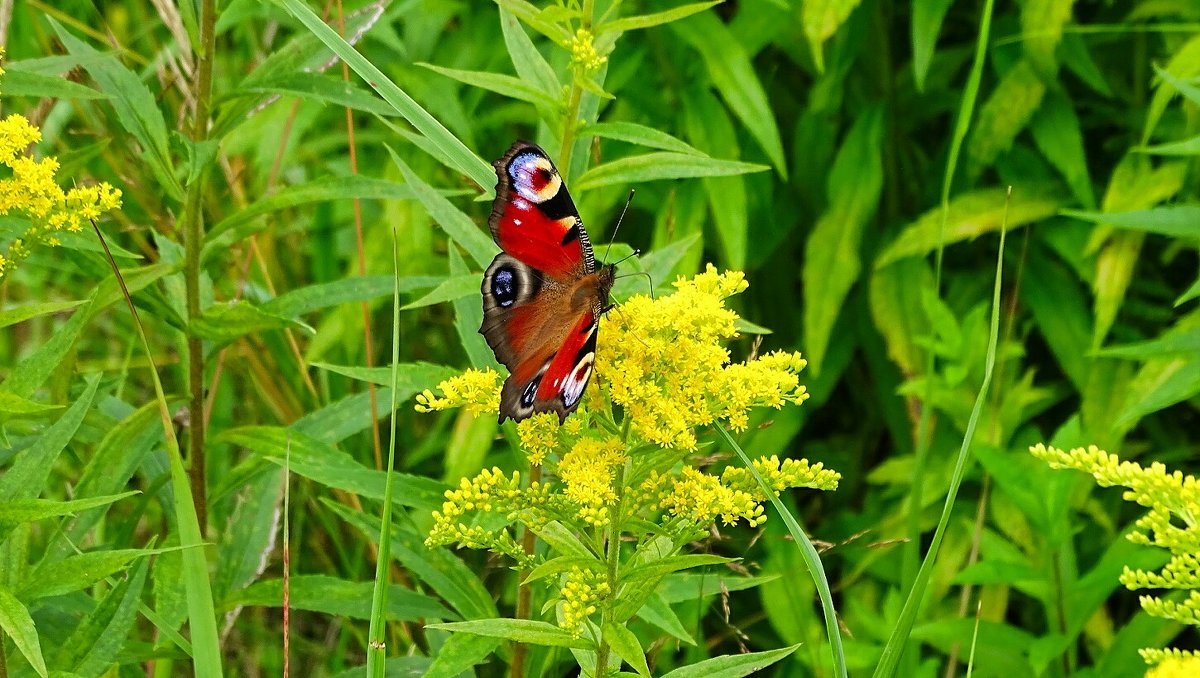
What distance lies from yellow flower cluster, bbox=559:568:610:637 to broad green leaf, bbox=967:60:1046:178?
6.41 feet

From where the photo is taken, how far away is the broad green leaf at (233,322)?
7.33ft

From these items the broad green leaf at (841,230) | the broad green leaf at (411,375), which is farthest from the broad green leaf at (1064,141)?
the broad green leaf at (411,375)

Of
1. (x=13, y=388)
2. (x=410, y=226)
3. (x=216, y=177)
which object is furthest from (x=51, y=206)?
(x=216, y=177)

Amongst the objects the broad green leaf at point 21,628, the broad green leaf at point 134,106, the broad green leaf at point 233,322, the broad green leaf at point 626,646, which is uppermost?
the broad green leaf at point 134,106

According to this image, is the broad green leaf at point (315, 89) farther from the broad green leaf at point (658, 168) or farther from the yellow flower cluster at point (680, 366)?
the yellow flower cluster at point (680, 366)

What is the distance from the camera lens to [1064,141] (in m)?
3.14

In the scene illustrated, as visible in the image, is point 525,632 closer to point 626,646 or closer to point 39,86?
point 626,646

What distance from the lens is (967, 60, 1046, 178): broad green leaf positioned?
10.1 feet

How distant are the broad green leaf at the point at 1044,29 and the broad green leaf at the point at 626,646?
193 centimetres

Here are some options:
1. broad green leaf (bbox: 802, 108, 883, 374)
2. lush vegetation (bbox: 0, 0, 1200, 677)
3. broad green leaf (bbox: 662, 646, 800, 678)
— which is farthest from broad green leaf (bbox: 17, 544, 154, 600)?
broad green leaf (bbox: 802, 108, 883, 374)

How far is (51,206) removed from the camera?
1876 mm

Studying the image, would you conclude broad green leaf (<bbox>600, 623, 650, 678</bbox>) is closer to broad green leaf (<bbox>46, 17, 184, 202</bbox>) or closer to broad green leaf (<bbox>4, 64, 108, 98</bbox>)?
broad green leaf (<bbox>46, 17, 184, 202</bbox>)

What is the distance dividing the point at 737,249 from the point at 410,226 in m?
0.95

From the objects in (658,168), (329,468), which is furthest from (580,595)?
(658,168)
